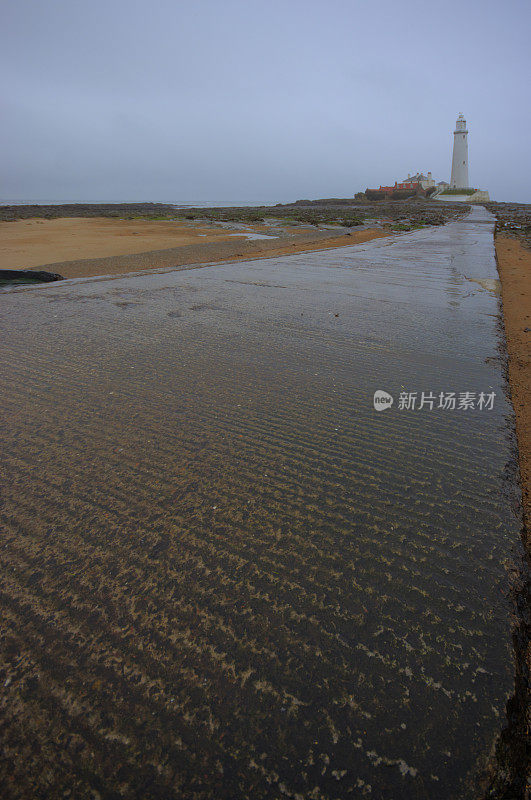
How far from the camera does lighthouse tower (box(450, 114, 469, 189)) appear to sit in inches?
2559

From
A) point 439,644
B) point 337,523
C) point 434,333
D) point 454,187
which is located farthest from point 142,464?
point 454,187

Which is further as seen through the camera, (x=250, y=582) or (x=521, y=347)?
(x=521, y=347)

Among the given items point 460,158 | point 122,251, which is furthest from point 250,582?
point 460,158

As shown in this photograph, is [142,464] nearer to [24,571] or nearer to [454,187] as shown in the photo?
[24,571]

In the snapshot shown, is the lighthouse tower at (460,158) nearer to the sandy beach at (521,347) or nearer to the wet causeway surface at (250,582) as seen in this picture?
the sandy beach at (521,347)

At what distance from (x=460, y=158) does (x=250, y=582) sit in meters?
83.7

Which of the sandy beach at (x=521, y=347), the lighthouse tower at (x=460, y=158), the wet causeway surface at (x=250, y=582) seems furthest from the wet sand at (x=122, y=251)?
the lighthouse tower at (x=460, y=158)

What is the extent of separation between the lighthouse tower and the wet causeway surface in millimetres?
80761

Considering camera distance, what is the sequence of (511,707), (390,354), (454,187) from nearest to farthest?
(511,707), (390,354), (454,187)

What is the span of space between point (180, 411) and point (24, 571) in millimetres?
1070

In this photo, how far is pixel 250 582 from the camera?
1.15 metres

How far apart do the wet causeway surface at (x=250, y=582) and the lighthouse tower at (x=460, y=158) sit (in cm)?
8076

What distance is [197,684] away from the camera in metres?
0.91

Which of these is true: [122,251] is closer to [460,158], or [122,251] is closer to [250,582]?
[250,582]
